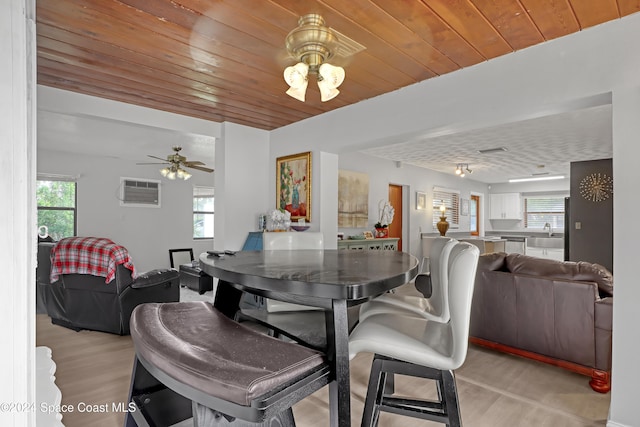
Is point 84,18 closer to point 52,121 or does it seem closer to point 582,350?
point 52,121

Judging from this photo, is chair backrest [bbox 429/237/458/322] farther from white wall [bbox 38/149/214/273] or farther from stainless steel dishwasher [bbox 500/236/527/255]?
stainless steel dishwasher [bbox 500/236/527/255]

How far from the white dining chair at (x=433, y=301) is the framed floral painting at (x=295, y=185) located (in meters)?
2.26

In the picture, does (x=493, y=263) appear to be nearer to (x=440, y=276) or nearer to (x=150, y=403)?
(x=440, y=276)

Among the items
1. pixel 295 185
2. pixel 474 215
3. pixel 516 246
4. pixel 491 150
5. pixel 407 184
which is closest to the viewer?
pixel 295 185

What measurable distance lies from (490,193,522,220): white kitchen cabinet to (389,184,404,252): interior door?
3.99 m

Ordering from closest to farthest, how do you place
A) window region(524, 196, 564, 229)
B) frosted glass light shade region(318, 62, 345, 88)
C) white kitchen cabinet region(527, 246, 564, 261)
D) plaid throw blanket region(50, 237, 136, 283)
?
frosted glass light shade region(318, 62, 345, 88), plaid throw blanket region(50, 237, 136, 283), white kitchen cabinet region(527, 246, 564, 261), window region(524, 196, 564, 229)

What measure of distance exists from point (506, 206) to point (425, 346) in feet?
30.0

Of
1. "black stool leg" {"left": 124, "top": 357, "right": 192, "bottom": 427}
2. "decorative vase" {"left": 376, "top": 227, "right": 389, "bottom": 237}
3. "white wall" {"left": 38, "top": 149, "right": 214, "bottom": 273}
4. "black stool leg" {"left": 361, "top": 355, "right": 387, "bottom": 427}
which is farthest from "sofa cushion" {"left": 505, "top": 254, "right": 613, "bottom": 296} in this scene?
"white wall" {"left": 38, "top": 149, "right": 214, "bottom": 273}

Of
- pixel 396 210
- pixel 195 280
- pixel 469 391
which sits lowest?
pixel 469 391

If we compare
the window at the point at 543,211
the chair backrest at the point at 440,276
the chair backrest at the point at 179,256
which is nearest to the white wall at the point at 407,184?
the window at the point at 543,211

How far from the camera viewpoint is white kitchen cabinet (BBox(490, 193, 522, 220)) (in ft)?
29.7

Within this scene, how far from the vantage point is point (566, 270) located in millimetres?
2576

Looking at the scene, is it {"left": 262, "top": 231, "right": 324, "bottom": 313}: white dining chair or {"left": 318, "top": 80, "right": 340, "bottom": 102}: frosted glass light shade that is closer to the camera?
{"left": 318, "top": 80, "right": 340, "bottom": 102}: frosted glass light shade

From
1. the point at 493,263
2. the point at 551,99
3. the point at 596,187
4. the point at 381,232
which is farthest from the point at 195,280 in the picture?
the point at 596,187
